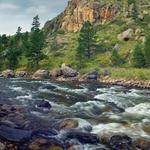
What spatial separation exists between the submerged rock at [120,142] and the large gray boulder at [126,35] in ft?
366

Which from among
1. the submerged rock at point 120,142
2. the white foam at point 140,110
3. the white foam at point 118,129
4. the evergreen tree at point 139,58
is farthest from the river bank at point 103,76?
the submerged rock at point 120,142

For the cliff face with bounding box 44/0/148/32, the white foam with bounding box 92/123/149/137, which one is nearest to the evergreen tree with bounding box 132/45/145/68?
the white foam with bounding box 92/123/149/137

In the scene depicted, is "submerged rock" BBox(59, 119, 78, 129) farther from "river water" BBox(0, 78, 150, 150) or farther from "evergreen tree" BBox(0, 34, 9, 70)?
A: "evergreen tree" BBox(0, 34, 9, 70)

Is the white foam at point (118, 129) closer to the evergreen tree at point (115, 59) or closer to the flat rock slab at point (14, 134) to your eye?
the flat rock slab at point (14, 134)

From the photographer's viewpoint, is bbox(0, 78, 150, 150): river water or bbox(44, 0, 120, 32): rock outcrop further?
bbox(44, 0, 120, 32): rock outcrop

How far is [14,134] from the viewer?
1198 inches

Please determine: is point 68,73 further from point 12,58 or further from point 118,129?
point 118,129

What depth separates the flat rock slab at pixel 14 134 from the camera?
29.5 m

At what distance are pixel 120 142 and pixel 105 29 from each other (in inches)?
5525

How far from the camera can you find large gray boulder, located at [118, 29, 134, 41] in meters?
140

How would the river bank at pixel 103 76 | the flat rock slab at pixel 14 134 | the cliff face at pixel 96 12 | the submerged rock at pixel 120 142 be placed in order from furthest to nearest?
the cliff face at pixel 96 12 < the river bank at pixel 103 76 < the flat rock slab at pixel 14 134 < the submerged rock at pixel 120 142

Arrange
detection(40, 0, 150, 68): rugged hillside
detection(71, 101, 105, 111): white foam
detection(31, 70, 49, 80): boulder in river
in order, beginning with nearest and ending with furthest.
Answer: detection(71, 101, 105, 111): white foam → detection(31, 70, 49, 80): boulder in river → detection(40, 0, 150, 68): rugged hillside

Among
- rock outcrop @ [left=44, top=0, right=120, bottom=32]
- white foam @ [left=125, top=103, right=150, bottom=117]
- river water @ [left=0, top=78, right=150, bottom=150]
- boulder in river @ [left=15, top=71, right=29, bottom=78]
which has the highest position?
rock outcrop @ [left=44, top=0, right=120, bottom=32]

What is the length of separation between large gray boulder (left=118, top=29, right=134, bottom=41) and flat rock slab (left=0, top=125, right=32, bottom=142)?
11249cm
